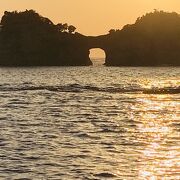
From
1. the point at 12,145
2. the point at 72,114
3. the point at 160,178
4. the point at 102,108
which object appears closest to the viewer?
the point at 160,178

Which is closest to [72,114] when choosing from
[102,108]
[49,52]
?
[102,108]

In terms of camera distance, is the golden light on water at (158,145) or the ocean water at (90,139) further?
the ocean water at (90,139)

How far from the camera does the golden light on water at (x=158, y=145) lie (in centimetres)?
2184

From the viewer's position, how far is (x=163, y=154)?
24.8 metres

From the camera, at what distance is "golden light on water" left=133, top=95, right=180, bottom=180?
21.8 m

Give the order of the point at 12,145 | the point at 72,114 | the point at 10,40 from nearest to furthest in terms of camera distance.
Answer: the point at 12,145
the point at 72,114
the point at 10,40

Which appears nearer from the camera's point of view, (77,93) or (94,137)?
(94,137)

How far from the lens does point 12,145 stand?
26609 millimetres

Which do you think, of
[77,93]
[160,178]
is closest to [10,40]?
[77,93]

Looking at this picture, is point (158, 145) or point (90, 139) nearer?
point (158, 145)

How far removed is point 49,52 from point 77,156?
559 ft

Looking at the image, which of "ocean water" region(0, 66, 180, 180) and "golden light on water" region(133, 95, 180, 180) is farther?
"ocean water" region(0, 66, 180, 180)

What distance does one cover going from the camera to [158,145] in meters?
27.0

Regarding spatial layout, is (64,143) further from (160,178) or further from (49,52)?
(49,52)
